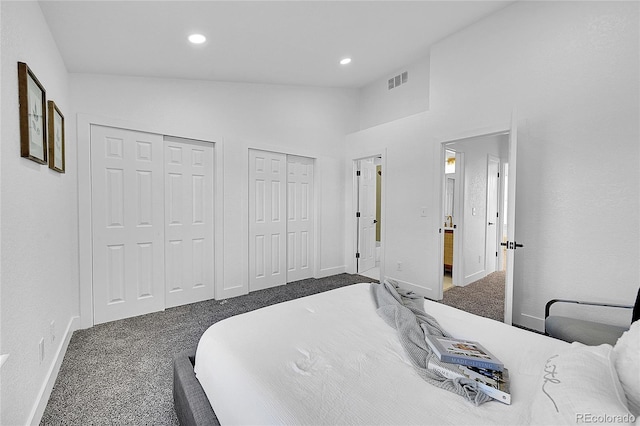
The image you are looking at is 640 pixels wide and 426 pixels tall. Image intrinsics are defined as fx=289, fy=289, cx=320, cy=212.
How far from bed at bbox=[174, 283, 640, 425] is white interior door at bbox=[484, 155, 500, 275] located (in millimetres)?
3562

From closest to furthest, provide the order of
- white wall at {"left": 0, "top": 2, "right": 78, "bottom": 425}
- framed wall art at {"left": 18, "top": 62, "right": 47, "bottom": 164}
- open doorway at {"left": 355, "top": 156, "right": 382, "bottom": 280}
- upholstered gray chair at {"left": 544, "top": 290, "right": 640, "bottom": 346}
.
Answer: white wall at {"left": 0, "top": 2, "right": 78, "bottom": 425} < framed wall art at {"left": 18, "top": 62, "right": 47, "bottom": 164} < upholstered gray chair at {"left": 544, "top": 290, "right": 640, "bottom": 346} < open doorway at {"left": 355, "top": 156, "right": 382, "bottom": 280}

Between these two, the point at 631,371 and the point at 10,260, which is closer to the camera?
the point at 631,371

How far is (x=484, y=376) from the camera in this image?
3.67 feet

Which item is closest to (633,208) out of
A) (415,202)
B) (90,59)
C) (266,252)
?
(415,202)

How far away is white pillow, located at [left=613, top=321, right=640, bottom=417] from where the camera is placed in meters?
0.87

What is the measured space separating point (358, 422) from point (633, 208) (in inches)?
108

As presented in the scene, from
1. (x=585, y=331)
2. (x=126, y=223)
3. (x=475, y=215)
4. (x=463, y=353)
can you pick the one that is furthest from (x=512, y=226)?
(x=126, y=223)

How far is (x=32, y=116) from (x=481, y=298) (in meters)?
4.58

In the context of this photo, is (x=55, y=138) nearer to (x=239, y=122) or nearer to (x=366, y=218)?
(x=239, y=122)

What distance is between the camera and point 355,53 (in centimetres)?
340

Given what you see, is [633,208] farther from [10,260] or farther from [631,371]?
[10,260]

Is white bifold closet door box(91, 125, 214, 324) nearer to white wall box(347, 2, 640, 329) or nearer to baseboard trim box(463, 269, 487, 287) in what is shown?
white wall box(347, 2, 640, 329)

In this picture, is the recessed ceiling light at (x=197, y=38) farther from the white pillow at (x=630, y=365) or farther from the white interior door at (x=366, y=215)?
the white pillow at (x=630, y=365)

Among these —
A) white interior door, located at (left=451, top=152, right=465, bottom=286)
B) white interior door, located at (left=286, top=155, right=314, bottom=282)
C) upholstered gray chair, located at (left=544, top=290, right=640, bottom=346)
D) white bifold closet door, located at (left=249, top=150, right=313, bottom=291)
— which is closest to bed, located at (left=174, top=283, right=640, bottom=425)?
upholstered gray chair, located at (left=544, top=290, right=640, bottom=346)
